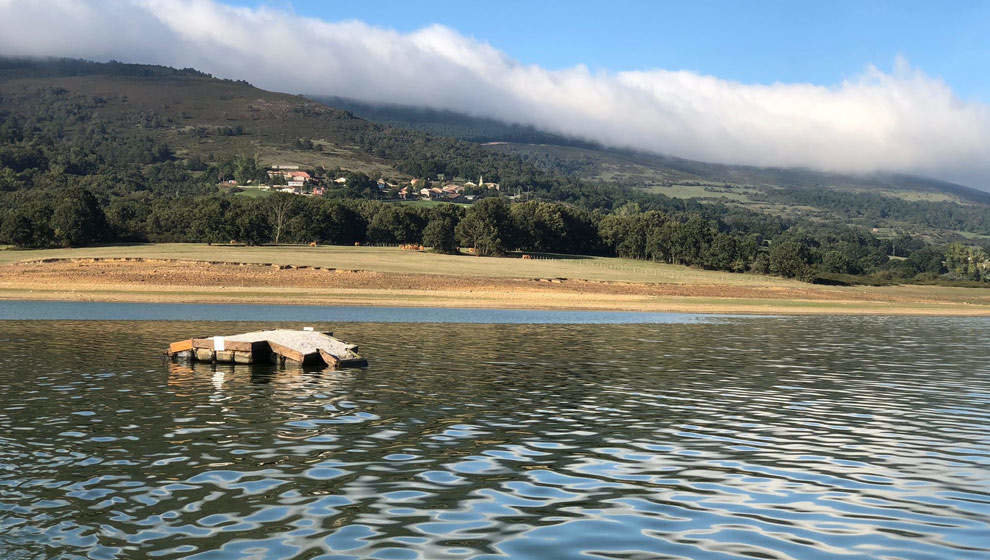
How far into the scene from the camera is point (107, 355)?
4094cm

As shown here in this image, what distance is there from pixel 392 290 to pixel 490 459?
80873 millimetres

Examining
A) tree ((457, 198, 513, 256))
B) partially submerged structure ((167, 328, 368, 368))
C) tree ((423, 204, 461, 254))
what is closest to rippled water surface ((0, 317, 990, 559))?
partially submerged structure ((167, 328, 368, 368))

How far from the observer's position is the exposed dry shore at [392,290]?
290ft

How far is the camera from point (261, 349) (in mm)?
40781

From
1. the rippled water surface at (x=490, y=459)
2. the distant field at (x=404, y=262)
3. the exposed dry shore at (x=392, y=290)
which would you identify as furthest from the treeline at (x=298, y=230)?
→ the rippled water surface at (x=490, y=459)

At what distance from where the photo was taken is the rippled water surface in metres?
14.2

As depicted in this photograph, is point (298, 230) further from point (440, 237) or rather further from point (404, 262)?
point (404, 262)

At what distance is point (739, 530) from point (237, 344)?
29.8m

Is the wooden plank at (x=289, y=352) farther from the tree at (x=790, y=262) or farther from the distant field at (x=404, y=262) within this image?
the tree at (x=790, y=262)

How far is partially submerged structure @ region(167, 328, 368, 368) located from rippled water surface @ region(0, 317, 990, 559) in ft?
3.01

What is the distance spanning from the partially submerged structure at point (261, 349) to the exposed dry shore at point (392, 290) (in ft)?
143

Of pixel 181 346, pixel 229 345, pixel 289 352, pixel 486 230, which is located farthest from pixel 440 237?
pixel 289 352

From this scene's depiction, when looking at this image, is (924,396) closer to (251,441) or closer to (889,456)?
(889,456)

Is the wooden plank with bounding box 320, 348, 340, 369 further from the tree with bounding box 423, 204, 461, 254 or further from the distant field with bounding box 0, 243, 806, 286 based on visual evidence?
the tree with bounding box 423, 204, 461, 254
